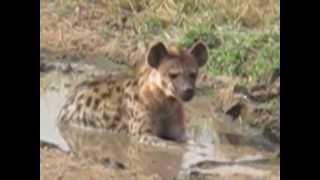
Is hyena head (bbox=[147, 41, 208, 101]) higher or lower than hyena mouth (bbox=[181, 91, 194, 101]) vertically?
higher

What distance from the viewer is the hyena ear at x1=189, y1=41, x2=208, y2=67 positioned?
2840 millimetres

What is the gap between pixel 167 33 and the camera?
286cm

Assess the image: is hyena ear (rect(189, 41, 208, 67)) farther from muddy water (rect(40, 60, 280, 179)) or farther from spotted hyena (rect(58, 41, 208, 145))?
muddy water (rect(40, 60, 280, 179))

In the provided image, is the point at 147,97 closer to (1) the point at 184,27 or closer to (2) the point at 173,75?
(2) the point at 173,75

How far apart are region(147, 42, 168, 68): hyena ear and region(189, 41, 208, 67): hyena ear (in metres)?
0.08

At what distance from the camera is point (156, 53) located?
2838mm

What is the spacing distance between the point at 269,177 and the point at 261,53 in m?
0.37

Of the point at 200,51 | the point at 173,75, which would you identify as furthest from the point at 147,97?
the point at 200,51

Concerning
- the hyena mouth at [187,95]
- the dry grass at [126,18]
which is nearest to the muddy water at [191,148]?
the hyena mouth at [187,95]

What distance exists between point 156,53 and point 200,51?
13cm

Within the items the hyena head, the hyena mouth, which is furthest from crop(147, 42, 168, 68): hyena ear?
the hyena mouth

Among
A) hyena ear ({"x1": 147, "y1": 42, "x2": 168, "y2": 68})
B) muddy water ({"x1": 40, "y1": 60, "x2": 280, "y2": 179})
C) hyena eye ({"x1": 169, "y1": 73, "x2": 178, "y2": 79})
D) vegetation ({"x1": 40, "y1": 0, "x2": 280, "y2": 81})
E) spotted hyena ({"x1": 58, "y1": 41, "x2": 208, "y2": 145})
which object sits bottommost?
muddy water ({"x1": 40, "y1": 60, "x2": 280, "y2": 179})
